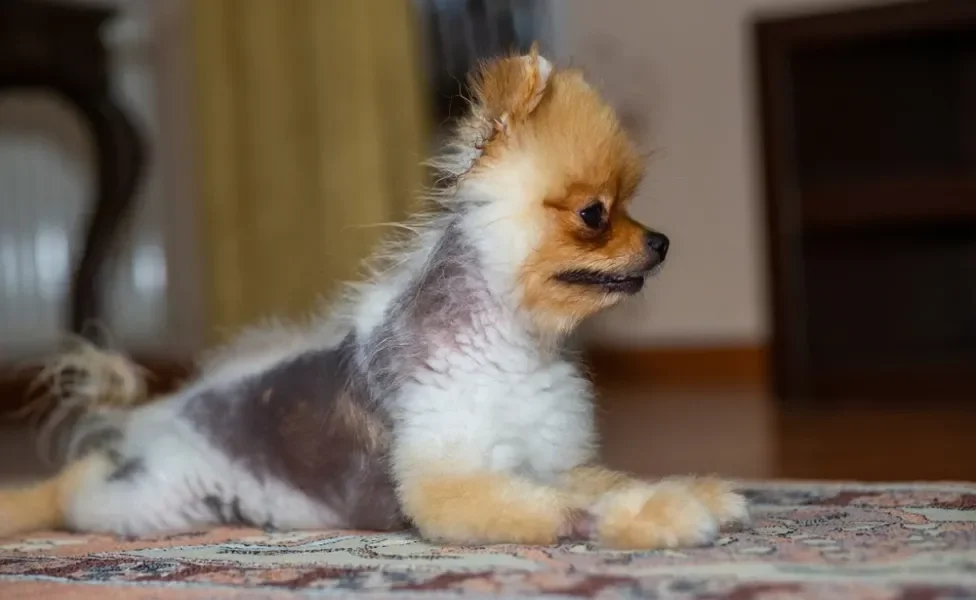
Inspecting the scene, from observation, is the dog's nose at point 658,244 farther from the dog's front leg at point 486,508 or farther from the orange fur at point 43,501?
the orange fur at point 43,501

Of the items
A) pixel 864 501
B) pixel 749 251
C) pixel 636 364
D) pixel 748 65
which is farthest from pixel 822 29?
pixel 864 501

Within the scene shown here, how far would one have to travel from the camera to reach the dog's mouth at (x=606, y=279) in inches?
45.1

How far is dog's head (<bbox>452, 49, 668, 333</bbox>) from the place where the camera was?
114cm

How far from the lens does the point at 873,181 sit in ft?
9.56

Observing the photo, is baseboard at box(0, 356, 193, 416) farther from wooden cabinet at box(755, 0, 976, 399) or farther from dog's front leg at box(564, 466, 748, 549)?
dog's front leg at box(564, 466, 748, 549)

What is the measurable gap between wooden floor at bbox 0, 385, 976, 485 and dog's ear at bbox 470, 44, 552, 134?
1.37ft

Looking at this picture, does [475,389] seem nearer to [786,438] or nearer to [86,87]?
[786,438]

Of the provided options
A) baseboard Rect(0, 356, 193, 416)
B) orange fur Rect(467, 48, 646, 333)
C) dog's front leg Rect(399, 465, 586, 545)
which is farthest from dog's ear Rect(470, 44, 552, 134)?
baseboard Rect(0, 356, 193, 416)

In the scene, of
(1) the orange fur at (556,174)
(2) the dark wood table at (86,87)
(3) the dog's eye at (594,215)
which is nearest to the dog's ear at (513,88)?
(1) the orange fur at (556,174)

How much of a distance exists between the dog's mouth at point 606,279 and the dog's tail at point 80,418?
2.01ft

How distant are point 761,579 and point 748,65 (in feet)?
8.23

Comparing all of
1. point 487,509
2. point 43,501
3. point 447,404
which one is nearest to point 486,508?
point 487,509

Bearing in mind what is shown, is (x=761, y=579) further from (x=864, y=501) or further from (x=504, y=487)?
(x=864, y=501)

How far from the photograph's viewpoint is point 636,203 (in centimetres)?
259
